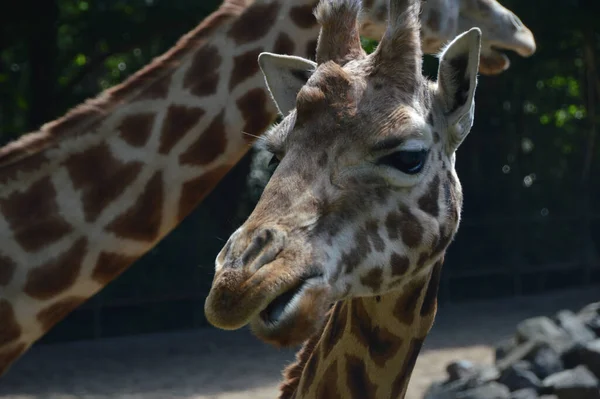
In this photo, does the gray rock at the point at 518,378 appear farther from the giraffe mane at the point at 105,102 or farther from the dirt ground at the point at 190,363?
the giraffe mane at the point at 105,102

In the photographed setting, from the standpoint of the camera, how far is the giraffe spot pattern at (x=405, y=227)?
8.31 feet

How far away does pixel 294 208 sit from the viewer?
238 cm

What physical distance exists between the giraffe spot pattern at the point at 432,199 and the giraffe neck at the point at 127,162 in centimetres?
153

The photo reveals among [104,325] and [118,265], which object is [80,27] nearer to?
[104,325]

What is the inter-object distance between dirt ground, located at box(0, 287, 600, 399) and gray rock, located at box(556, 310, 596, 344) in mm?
1273

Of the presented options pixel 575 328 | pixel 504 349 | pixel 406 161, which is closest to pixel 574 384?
pixel 575 328

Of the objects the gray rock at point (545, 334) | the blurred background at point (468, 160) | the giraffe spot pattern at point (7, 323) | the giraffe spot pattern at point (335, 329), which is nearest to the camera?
the giraffe spot pattern at point (335, 329)

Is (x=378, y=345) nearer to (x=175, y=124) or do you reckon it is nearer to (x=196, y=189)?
(x=196, y=189)

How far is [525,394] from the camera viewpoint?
6.52 metres

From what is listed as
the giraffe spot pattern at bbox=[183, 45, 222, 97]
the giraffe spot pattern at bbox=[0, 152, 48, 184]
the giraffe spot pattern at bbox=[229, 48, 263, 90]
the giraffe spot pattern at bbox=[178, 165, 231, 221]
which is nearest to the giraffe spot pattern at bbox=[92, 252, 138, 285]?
the giraffe spot pattern at bbox=[178, 165, 231, 221]

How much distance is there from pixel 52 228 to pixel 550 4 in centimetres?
942

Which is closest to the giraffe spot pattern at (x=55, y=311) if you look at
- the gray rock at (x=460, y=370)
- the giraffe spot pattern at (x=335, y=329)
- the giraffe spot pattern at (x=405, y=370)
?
the giraffe spot pattern at (x=335, y=329)

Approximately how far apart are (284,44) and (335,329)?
156cm

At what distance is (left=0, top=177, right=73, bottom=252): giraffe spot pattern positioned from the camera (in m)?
3.71
